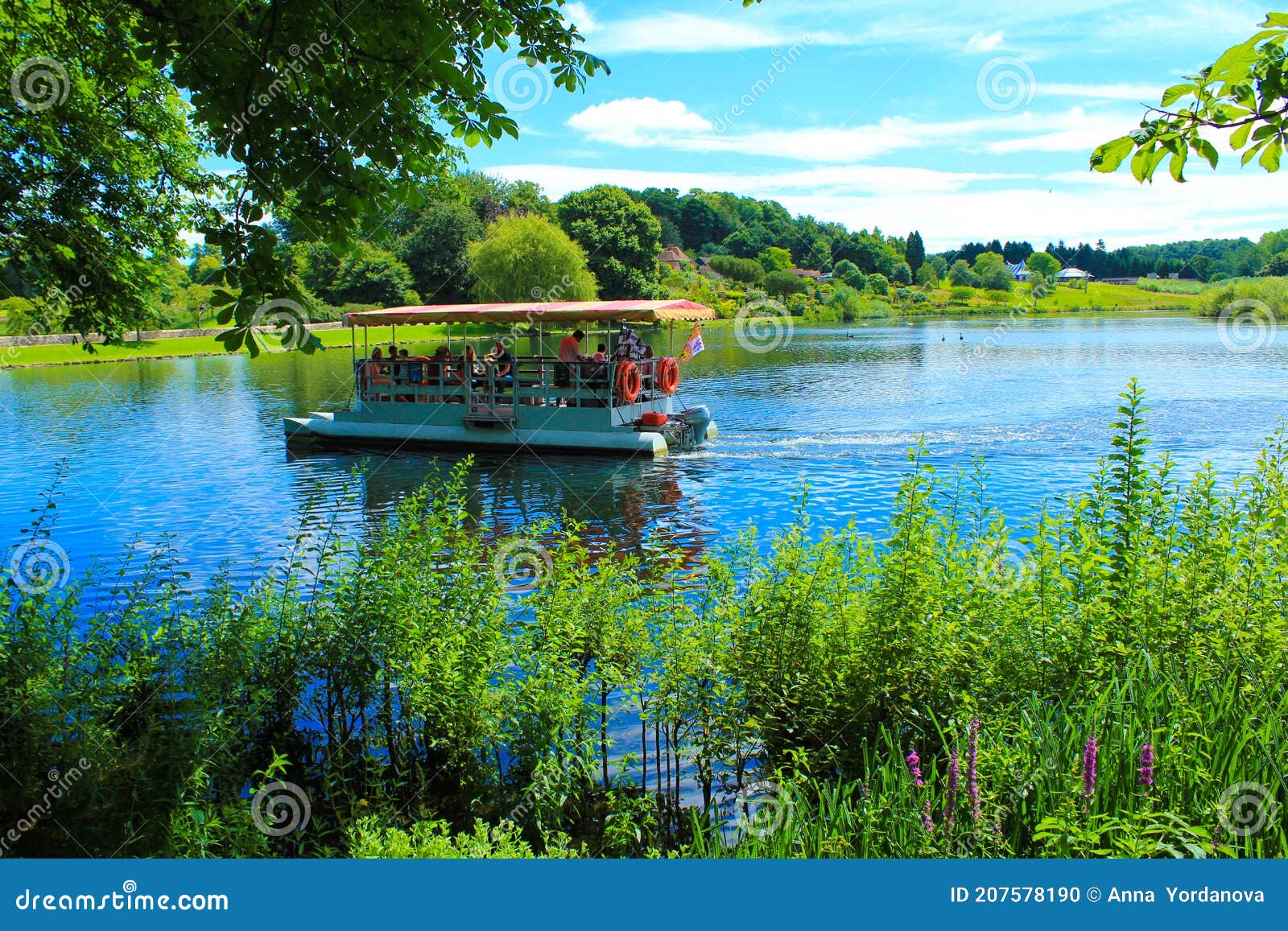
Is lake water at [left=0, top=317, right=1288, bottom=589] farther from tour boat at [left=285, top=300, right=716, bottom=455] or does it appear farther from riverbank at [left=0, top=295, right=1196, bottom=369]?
riverbank at [left=0, top=295, right=1196, bottom=369]

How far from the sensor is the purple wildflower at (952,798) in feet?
14.7

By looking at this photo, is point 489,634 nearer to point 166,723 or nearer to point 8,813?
point 166,723

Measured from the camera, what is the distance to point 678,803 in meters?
6.65

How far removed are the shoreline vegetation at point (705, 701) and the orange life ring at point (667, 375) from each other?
18356 millimetres

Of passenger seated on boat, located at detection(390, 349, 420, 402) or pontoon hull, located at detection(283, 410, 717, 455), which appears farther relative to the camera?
passenger seated on boat, located at detection(390, 349, 420, 402)

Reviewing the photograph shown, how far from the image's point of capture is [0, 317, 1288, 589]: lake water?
1772cm

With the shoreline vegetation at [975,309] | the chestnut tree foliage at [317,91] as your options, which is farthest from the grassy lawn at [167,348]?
the chestnut tree foliage at [317,91]

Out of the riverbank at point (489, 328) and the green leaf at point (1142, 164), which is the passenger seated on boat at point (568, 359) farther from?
the riverbank at point (489, 328)

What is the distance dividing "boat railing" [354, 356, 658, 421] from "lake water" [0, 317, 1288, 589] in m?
1.84

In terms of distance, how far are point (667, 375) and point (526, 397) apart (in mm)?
3941

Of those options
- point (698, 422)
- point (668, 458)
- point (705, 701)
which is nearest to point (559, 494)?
point (668, 458)

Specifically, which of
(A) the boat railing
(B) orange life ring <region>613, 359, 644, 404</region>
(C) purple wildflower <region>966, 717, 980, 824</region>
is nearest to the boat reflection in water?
(A) the boat railing

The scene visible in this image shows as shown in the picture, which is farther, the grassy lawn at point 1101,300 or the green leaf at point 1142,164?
the grassy lawn at point 1101,300

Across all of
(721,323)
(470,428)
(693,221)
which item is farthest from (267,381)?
(693,221)
